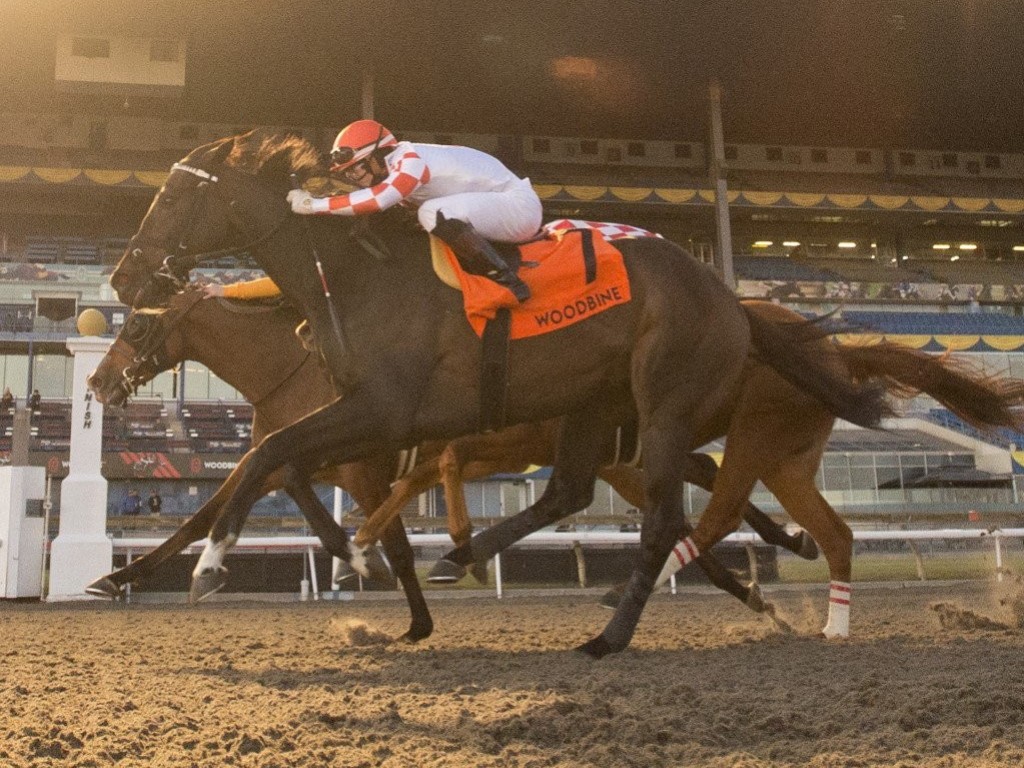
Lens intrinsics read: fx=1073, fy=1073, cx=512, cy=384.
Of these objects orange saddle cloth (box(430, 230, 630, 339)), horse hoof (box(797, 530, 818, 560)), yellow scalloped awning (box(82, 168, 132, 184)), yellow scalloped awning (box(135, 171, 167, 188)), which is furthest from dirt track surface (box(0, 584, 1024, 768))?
yellow scalloped awning (box(82, 168, 132, 184))

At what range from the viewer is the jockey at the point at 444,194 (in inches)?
145

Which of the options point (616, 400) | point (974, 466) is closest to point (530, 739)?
point (616, 400)

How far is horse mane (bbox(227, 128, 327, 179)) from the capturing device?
406cm

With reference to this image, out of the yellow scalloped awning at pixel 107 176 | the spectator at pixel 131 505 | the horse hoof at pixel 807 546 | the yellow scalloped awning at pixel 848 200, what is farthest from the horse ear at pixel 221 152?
the yellow scalloped awning at pixel 848 200

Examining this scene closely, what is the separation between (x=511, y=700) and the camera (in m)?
2.74

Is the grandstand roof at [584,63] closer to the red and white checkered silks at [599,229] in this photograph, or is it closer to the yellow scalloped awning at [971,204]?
the yellow scalloped awning at [971,204]

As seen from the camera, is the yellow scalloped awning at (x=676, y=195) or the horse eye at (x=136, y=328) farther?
the yellow scalloped awning at (x=676, y=195)

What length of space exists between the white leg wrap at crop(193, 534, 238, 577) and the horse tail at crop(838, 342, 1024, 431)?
3138 mm

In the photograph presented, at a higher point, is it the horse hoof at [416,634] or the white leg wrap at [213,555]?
the white leg wrap at [213,555]

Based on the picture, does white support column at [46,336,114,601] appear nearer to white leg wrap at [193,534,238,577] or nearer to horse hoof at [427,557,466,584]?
horse hoof at [427,557,466,584]

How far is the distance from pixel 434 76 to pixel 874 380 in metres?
22.2

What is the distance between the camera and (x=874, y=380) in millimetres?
5254

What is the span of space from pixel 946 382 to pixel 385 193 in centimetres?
300

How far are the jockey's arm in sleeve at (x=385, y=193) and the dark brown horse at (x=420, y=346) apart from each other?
0.39 ft
